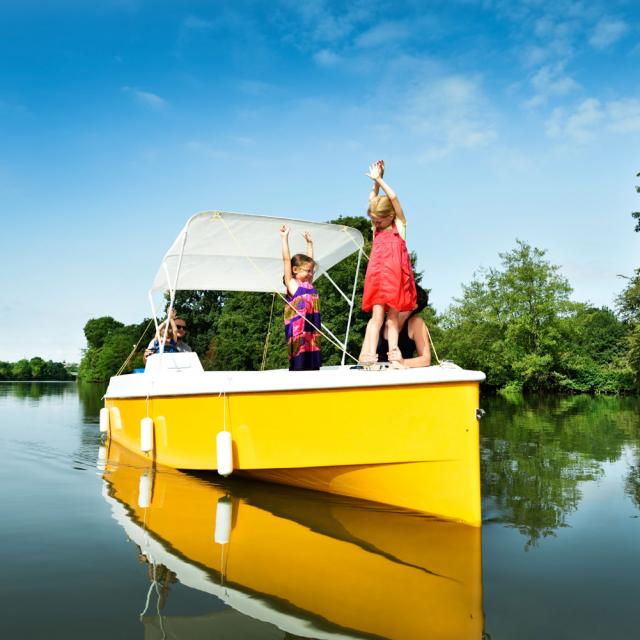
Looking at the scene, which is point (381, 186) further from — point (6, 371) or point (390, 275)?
point (6, 371)

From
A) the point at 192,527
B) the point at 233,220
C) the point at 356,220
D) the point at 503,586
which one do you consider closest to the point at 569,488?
the point at 503,586

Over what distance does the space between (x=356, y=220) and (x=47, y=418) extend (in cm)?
1996

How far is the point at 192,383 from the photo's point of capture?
19.1ft

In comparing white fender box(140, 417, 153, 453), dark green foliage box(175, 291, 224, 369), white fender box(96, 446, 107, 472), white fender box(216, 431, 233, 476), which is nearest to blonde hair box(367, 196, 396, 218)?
white fender box(216, 431, 233, 476)

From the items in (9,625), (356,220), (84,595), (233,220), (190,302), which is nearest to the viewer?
(9,625)

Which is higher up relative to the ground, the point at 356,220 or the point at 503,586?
the point at 356,220

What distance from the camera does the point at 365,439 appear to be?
4.66m

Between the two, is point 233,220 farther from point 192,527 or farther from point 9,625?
point 9,625

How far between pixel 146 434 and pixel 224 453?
2.02 metres

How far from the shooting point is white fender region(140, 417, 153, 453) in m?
6.95

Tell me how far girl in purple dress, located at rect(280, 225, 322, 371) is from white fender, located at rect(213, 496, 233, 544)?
5.17 feet

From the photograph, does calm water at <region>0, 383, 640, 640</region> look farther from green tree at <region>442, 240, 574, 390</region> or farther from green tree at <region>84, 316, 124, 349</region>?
green tree at <region>84, 316, 124, 349</region>

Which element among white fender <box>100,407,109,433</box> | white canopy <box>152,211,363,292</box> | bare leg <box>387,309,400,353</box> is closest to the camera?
bare leg <box>387,309,400,353</box>

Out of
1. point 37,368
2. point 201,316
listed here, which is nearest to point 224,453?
point 201,316
